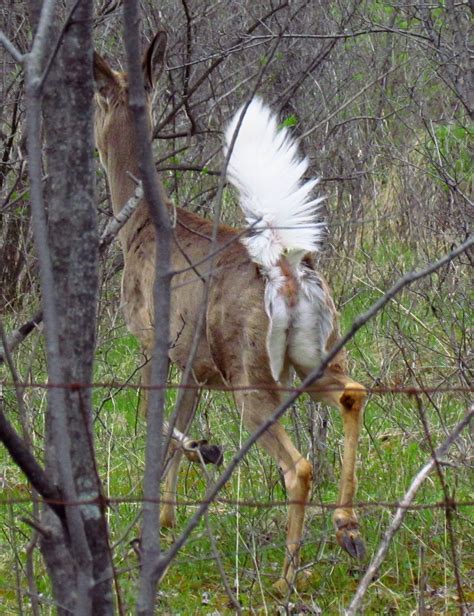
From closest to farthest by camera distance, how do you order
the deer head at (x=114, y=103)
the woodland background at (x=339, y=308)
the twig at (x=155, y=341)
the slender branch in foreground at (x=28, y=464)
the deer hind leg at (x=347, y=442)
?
the twig at (x=155, y=341) < the slender branch in foreground at (x=28, y=464) < the woodland background at (x=339, y=308) < the deer hind leg at (x=347, y=442) < the deer head at (x=114, y=103)

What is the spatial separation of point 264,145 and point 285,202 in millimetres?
284

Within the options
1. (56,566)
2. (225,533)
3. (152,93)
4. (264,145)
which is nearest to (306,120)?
(152,93)

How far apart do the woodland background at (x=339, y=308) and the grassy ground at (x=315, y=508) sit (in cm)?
2

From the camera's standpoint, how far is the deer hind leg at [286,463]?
15.6 feet

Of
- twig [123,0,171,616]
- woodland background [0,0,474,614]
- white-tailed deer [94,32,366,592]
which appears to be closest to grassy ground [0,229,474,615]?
woodland background [0,0,474,614]

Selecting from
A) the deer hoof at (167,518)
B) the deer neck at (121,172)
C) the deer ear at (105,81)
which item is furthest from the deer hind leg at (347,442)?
the deer ear at (105,81)

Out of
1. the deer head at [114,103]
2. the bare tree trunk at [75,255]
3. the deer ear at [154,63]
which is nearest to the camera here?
the bare tree trunk at [75,255]

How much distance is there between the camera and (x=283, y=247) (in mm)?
5000

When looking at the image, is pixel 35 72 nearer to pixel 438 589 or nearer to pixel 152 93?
pixel 438 589

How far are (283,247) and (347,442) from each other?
900mm

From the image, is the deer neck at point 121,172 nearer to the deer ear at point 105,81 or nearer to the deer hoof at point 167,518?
the deer ear at point 105,81

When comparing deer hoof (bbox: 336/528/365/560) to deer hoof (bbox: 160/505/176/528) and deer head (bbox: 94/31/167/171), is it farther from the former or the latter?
deer head (bbox: 94/31/167/171)

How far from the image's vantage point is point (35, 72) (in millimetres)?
2537

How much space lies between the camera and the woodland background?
4.52m
